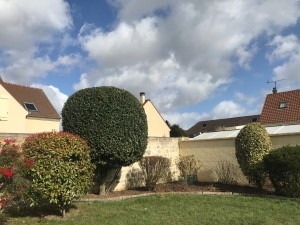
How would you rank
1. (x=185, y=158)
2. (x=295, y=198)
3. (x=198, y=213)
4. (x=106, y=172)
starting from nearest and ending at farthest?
(x=198, y=213), (x=295, y=198), (x=106, y=172), (x=185, y=158)

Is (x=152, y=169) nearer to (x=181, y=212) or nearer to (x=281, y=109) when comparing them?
(x=181, y=212)

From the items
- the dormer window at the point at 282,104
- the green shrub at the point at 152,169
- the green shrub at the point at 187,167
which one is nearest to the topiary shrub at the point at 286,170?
the green shrub at the point at 152,169

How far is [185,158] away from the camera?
15.1 metres

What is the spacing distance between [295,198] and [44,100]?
27.1 m

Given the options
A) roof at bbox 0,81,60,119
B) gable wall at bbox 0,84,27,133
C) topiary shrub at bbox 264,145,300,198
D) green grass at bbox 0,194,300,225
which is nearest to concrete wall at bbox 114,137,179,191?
green grass at bbox 0,194,300,225

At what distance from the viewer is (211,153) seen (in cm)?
1520

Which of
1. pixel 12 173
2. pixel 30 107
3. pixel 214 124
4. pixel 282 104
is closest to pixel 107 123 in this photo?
pixel 12 173

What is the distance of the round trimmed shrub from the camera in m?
10.4

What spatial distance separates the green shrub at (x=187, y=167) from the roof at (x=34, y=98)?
18.8 m

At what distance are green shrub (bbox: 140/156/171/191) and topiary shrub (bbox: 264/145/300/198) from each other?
402cm

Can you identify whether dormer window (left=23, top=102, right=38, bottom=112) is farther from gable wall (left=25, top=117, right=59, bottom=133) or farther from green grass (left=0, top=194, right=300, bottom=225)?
green grass (left=0, top=194, right=300, bottom=225)

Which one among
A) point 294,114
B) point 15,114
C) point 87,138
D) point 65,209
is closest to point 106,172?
point 87,138

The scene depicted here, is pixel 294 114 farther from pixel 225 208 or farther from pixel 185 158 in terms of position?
pixel 225 208

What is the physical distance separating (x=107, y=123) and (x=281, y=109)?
77.4 ft
